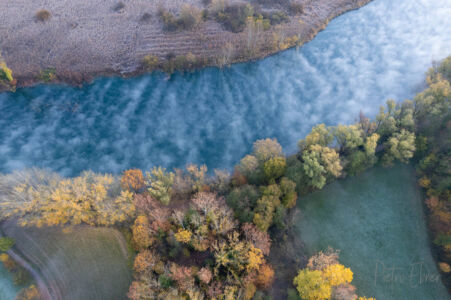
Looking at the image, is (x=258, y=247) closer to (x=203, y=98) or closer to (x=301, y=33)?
(x=203, y=98)

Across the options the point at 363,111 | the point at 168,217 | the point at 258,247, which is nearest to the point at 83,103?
the point at 168,217

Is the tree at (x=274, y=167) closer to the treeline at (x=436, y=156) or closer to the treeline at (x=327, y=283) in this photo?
the treeline at (x=327, y=283)

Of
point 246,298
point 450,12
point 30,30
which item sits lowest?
point 246,298

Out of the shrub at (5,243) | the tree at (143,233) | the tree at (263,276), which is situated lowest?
the shrub at (5,243)

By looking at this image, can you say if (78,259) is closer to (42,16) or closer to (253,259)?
(253,259)

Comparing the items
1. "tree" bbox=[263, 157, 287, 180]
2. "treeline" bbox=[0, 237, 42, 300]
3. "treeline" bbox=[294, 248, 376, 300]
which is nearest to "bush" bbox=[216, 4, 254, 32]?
"tree" bbox=[263, 157, 287, 180]

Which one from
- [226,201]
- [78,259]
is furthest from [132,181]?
[226,201]

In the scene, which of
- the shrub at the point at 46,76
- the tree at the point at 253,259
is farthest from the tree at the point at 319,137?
the shrub at the point at 46,76
